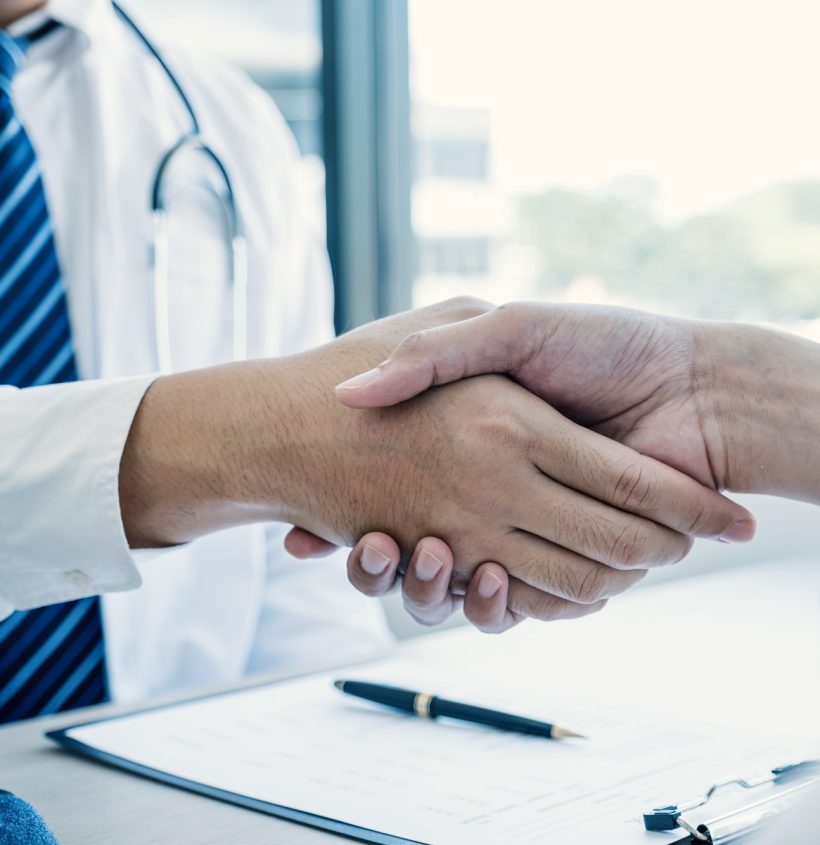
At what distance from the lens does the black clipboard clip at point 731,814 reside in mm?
544

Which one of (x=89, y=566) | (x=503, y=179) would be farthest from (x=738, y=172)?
(x=89, y=566)

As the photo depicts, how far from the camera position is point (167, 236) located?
3.86 feet

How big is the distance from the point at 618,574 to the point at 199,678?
1.83 ft

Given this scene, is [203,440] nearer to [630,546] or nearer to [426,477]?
[426,477]

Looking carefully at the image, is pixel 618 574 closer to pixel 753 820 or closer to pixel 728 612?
pixel 753 820

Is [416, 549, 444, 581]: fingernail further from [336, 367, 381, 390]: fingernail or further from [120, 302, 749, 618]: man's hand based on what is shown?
[336, 367, 381, 390]: fingernail

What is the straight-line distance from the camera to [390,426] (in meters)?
0.78

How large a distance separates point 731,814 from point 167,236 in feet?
2.88

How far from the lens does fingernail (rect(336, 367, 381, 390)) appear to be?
751 mm

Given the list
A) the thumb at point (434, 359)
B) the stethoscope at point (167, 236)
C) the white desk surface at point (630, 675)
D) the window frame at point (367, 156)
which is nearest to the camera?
the white desk surface at point (630, 675)

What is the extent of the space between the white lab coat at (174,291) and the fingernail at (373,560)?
0.94 ft

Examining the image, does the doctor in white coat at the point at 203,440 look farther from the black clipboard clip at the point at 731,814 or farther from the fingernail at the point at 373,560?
the black clipboard clip at the point at 731,814

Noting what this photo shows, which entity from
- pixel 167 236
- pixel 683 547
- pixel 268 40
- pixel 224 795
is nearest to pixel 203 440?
pixel 224 795

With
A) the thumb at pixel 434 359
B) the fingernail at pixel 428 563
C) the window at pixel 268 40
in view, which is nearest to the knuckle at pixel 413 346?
the thumb at pixel 434 359
